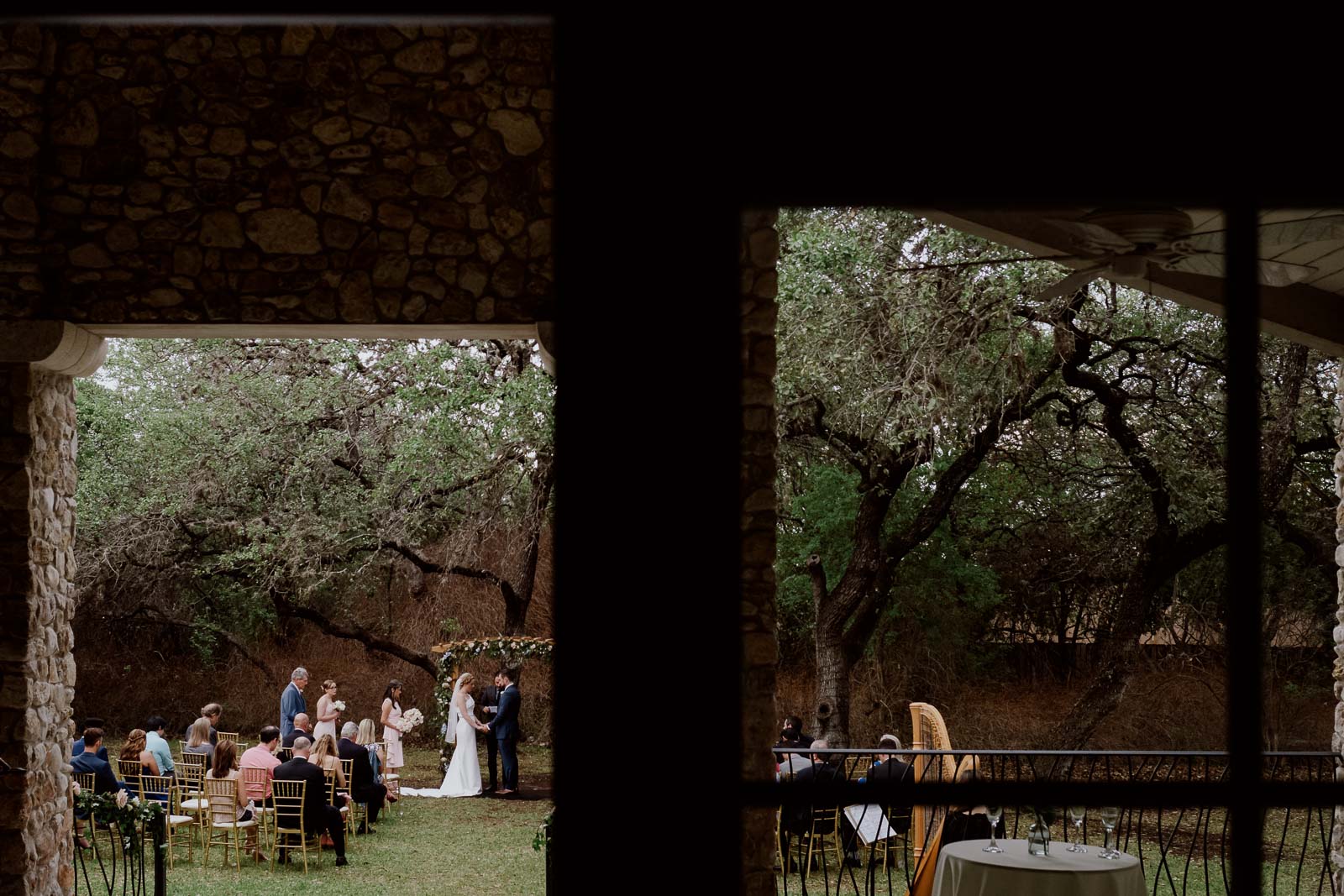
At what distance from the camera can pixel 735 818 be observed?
35.0 inches

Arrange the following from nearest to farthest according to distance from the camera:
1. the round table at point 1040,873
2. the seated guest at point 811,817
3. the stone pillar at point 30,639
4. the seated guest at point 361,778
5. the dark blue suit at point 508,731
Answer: the round table at point 1040,873, the stone pillar at point 30,639, the seated guest at point 811,817, the seated guest at point 361,778, the dark blue suit at point 508,731

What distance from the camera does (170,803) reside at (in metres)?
Result: 9.25

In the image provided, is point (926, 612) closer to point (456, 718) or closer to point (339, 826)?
point (456, 718)

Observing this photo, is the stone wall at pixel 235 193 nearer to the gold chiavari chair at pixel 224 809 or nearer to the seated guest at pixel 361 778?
the gold chiavari chair at pixel 224 809

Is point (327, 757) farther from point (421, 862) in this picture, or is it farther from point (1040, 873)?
point (1040, 873)

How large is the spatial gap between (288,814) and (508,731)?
3181mm

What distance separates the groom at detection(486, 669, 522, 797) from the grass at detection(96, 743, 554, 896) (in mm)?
231

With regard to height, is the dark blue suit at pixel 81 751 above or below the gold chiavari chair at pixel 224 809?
above

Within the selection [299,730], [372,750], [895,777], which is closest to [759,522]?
[895,777]

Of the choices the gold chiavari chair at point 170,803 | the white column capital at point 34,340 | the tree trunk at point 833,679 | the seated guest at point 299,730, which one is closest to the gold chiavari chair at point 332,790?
the seated guest at point 299,730

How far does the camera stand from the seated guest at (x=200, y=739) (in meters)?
9.64

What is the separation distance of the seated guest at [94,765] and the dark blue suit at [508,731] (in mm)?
3893

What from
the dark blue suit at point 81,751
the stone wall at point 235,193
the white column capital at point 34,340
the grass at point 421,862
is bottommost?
the grass at point 421,862

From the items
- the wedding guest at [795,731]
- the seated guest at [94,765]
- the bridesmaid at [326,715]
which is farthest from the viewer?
the bridesmaid at [326,715]
